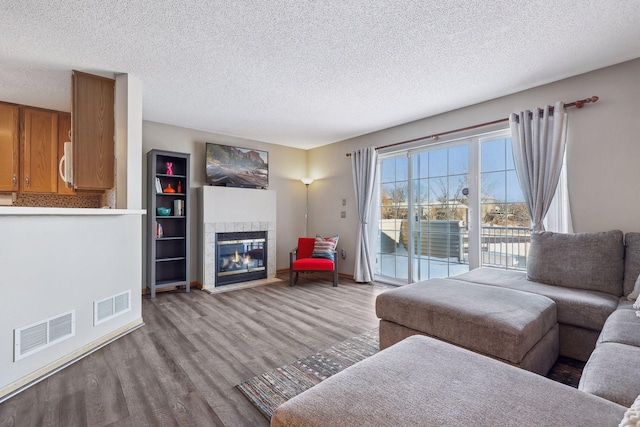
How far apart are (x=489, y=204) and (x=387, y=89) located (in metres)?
1.87

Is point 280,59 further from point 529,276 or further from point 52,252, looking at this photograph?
point 529,276

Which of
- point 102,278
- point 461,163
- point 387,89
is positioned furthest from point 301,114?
point 102,278

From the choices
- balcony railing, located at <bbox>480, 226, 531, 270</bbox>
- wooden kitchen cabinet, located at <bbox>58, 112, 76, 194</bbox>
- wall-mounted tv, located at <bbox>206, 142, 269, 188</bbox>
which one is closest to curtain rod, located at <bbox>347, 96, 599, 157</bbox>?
balcony railing, located at <bbox>480, 226, 531, 270</bbox>

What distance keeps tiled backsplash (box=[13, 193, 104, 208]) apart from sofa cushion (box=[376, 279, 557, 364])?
13.4ft

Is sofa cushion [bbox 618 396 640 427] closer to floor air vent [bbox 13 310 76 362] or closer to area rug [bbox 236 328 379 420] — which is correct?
area rug [bbox 236 328 379 420]

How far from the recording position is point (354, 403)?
0.94 metres

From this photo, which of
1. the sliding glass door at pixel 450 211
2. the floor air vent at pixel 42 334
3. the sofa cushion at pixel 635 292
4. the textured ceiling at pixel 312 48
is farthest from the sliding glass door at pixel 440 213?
the floor air vent at pixel 42 334

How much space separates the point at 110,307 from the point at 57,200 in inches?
97.0

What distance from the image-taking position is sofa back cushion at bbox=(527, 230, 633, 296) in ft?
7.85

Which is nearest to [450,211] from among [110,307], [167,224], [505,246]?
[505,246]

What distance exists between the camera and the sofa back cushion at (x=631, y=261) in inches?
90.9

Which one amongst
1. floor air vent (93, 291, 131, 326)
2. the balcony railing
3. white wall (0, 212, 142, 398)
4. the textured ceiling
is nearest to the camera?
white wall (0, 212, 142, 398)

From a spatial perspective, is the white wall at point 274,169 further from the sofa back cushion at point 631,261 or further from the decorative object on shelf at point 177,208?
the sofa back cushion at point 631,261

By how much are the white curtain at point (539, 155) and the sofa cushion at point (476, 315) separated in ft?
4.12
